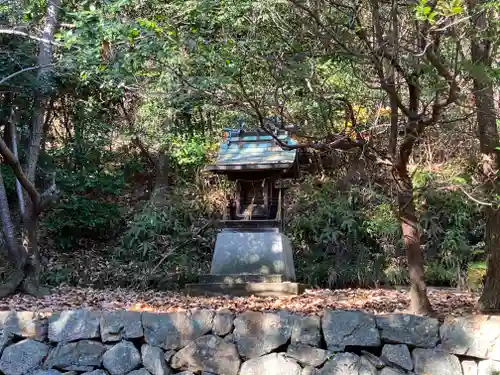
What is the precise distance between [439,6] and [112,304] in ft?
15.9

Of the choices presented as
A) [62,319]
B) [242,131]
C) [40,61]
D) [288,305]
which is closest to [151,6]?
[40,61]

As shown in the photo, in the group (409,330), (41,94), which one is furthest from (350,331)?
(41,94)

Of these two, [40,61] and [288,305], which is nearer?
[288,305]

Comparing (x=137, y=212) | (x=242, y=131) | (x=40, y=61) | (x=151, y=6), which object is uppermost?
(x=151, y=6)

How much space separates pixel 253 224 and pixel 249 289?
1327 millimetres

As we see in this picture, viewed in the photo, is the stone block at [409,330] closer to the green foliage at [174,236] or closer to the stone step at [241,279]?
the stone step at [241,279]

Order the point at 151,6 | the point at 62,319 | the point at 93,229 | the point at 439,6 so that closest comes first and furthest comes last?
1. the point at 439,6
2. the point at 62,319
3. the point at 151,6
4. the point at 93,229

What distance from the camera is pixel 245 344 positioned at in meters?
3.96

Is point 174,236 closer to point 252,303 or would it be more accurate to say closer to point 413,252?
point 252,303

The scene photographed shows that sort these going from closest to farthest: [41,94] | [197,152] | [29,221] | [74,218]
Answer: [29,221], [41,94], [74,218], [197,152]

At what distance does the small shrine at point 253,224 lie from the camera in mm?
7387

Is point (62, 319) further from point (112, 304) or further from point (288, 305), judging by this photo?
point (288, 305)

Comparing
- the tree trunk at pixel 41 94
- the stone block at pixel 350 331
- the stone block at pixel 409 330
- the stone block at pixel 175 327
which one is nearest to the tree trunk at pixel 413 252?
the stone block at pixel 409 330

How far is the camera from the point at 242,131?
342 inches
